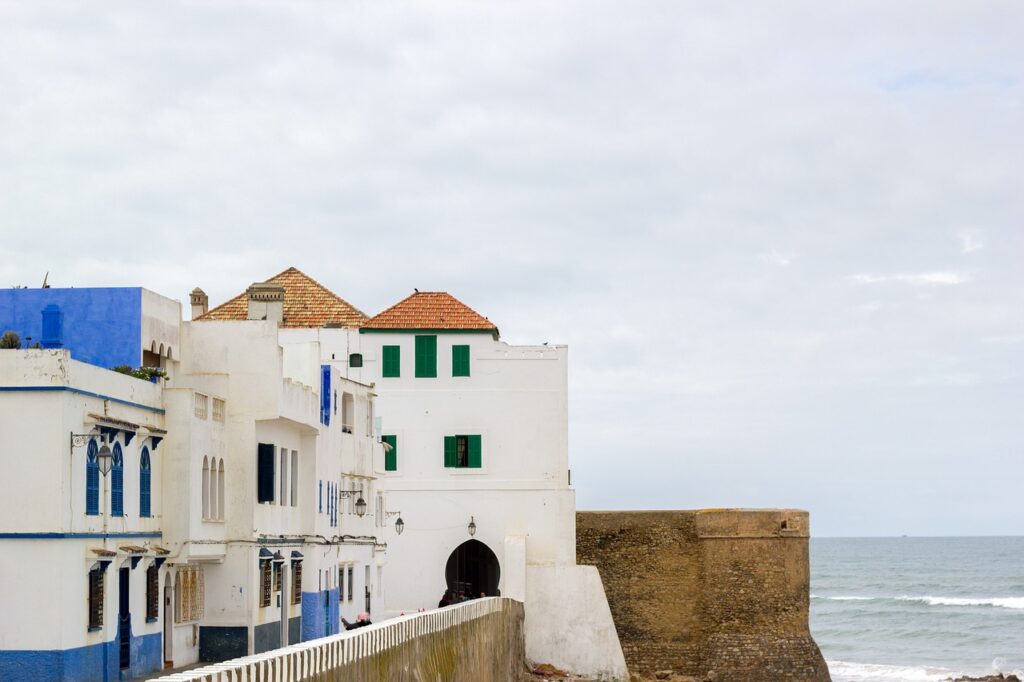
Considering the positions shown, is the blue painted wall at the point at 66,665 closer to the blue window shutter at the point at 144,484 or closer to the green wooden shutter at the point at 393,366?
the blue window shutter at the point at 144,484

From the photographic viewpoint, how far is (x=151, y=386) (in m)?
25.8

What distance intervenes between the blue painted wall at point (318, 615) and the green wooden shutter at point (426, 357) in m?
10.2

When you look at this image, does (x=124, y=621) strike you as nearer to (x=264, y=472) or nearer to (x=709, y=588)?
(x=264, y=472)

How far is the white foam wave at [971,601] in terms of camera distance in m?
92.3

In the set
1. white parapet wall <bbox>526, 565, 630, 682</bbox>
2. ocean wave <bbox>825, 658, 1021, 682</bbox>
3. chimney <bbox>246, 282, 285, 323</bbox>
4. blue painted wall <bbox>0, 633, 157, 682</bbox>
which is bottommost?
ocean wave <bbox>825, 658, 1021, 682</bbox>

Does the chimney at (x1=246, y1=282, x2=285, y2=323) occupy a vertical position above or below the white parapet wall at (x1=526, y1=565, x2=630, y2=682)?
above

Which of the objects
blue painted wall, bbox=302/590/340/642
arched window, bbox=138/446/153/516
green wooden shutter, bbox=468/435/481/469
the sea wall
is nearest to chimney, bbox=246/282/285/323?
green wooden shutter, bbox=468/435/481/469

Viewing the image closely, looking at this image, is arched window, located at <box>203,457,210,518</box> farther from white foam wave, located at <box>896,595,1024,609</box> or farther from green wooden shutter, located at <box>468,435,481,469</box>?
white foam wave, located at <box>896,595,1024,609</box>

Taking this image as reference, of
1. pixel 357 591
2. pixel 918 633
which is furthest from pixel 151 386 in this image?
pixel 918 633

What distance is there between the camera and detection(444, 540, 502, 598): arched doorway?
1895 inches

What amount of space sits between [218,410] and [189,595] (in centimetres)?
337

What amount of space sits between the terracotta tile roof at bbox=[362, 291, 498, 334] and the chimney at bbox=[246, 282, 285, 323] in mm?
2791

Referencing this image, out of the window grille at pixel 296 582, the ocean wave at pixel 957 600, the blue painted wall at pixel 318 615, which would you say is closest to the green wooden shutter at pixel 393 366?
the blue painted wall at pixel 318 615

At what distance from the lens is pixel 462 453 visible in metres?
44.8
